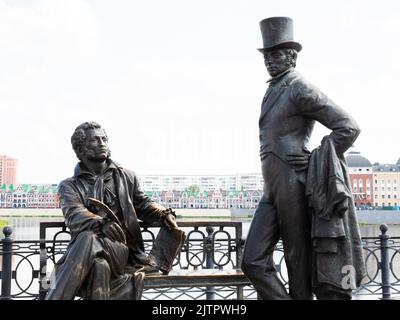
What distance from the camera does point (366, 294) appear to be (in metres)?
6.27

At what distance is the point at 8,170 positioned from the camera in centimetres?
6525

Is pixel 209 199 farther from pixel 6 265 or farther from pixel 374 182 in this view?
pixel 6 265

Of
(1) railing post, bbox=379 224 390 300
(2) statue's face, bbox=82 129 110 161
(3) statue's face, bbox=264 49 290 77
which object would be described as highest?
(3) statue's face, bbox=264 49 290 77

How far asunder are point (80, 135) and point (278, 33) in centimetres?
194

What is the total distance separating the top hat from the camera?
142 inches

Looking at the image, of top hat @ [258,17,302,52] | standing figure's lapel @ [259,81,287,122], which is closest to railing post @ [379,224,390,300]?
standing figure's lapel @ [259,81,287,122]

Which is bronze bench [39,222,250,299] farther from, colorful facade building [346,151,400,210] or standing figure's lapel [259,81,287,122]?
colorful facade building [346,151,400,210]

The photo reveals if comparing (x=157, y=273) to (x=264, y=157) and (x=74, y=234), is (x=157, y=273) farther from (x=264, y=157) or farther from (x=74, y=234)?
(x=264, y=157)

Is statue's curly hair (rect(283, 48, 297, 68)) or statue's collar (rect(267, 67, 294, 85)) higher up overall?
statue's curly hair (rect(283, 48, 297, 68))

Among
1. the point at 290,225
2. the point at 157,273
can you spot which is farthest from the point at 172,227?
the point at 290,225

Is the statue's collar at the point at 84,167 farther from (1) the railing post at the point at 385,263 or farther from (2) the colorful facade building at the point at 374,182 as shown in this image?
(2) the colorful facade building at the point at 374,182

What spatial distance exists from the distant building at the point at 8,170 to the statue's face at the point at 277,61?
214 ft

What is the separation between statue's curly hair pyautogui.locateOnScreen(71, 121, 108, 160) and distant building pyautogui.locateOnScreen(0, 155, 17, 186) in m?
64.3

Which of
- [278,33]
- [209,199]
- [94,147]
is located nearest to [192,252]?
[94,147]
